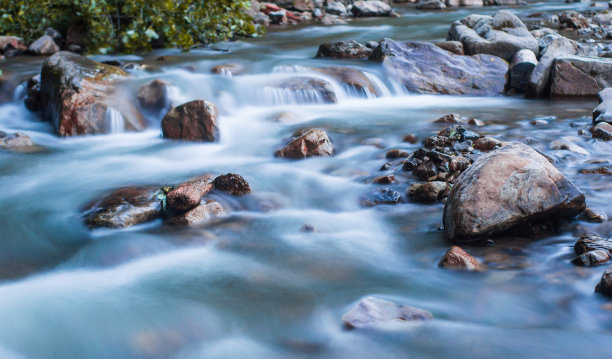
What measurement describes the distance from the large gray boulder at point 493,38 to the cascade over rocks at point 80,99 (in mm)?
5821

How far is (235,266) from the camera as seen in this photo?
132 inches

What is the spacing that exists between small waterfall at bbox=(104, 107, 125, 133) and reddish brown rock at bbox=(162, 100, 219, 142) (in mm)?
764

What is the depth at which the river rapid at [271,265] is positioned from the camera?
258cm

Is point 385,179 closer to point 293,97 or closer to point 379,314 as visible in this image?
point 379,314

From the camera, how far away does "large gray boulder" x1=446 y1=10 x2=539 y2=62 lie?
350 inches

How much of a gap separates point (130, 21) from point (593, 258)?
9.87 meters

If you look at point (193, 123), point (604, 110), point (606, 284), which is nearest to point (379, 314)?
point (606, 284)

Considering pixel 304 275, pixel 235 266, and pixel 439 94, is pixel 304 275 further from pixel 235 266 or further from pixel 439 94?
pixel 439 94

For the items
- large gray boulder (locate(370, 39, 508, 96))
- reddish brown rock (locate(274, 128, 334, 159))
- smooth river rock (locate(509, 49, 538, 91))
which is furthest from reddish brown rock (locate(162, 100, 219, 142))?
smooth river rock (locate(509, 49, 538, 91))

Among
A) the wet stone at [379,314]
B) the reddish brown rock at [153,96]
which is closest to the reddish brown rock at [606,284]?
the wet stone at [379,314]

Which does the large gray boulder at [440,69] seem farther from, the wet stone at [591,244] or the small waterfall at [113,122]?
the wet stone at [591,244]

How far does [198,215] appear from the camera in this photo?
3857 millimetres

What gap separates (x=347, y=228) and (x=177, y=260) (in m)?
1.24

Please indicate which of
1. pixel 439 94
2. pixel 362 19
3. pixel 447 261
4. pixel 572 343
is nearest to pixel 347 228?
pixel 447 261
